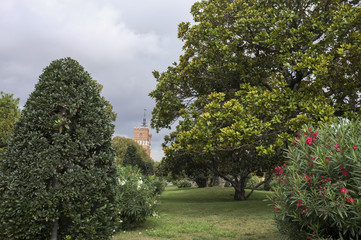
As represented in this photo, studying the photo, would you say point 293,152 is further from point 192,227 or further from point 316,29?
point 316,29

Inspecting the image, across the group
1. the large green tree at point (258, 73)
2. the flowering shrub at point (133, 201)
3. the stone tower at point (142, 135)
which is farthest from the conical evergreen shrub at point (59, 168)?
the stone tower at point (142, 135)

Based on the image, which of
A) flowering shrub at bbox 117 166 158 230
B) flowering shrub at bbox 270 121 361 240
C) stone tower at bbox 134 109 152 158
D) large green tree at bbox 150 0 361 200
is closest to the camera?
flowering shrub at bbox 270 121 361 240

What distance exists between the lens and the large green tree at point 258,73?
10.4 m

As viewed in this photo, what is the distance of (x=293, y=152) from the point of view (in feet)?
17.3

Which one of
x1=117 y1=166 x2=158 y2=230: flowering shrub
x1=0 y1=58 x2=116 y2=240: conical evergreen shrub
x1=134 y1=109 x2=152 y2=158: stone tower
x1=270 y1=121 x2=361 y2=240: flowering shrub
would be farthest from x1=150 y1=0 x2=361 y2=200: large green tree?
x1=134 y1=109 x2=152 y2=158: stone tower

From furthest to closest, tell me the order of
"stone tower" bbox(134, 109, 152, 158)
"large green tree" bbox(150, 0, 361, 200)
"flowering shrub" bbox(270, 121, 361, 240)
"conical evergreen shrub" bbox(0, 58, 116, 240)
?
"stone tower" bbox(134, 109, 152, 158), "large green tree" bbox(150, 0, 361, 200), "conical evergreen shrub" bbox(0, 58, 116, 240), "flowering shrub" bbox(270, 121, 361, 240)

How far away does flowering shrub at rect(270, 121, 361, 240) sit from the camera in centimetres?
423

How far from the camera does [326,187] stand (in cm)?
444

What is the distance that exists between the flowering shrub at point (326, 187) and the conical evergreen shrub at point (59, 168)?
339 centimetres

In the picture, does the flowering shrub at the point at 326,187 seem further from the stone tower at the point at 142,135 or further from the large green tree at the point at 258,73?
the stone tower at the point at 142,135

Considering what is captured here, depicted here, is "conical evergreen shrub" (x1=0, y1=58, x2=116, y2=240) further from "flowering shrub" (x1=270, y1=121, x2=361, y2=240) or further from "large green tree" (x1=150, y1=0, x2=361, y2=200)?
"large green tree" (x1=150, y1=0, x2=361, y2=200)

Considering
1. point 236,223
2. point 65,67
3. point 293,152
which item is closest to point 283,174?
point 293,152

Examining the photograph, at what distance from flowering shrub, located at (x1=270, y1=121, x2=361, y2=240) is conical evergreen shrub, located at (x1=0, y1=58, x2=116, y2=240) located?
3.39 meters

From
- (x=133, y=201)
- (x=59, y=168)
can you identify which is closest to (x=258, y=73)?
(x=133, y=201)
